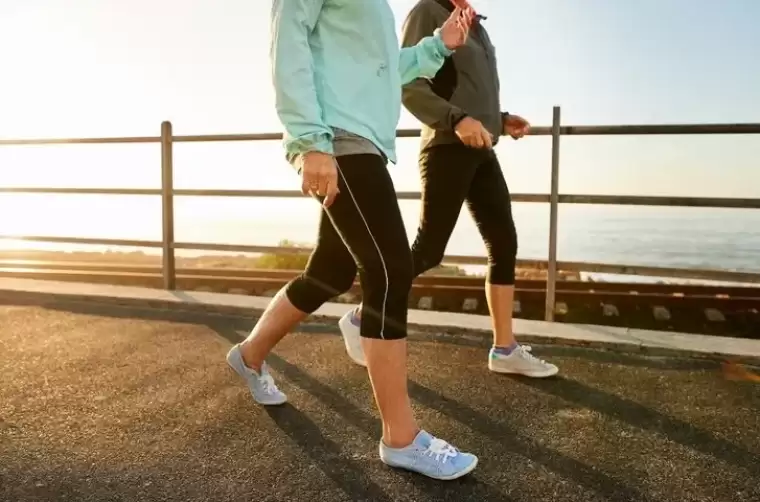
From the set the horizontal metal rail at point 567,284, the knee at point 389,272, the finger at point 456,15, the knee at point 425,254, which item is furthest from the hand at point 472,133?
the horizontal metal rail at point 567,284

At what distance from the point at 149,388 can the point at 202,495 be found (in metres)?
1.07

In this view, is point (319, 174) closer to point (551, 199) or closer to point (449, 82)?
point (449, 82)

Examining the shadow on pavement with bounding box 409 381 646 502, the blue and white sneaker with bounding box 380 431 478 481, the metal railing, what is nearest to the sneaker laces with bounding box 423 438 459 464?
the blue and white sneaker with bounding box 380 431 478 481

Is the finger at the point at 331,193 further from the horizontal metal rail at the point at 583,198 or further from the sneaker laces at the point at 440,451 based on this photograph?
the horizontal metal rail at the point at 583,198

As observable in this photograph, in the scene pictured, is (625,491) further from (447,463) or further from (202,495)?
(202,495)

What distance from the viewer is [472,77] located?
2770 mm

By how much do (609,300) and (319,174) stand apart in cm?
434

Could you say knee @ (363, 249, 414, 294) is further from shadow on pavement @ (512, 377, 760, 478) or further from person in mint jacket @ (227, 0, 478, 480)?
shadow on pavement @ (512, 377, 760, 478)

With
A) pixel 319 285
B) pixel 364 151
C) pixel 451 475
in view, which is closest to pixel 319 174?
pixel 364 151

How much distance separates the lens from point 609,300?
18.5 ft

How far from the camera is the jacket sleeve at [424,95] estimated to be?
2.61 metres

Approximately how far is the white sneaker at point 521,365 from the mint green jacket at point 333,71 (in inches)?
49.1

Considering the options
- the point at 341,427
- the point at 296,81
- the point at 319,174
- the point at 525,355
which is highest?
the point at 296,81

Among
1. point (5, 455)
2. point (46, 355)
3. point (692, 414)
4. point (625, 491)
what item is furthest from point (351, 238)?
point (46, 355)
